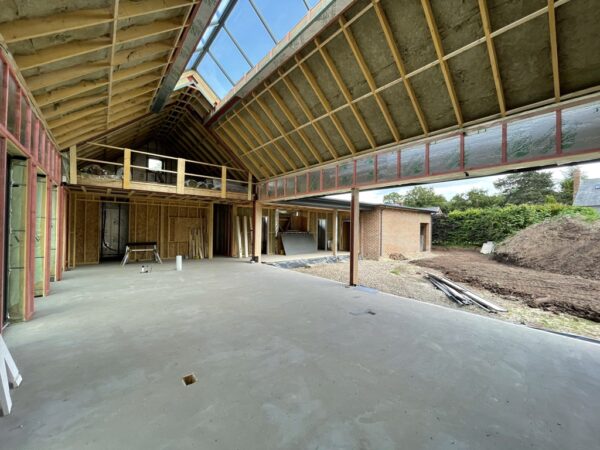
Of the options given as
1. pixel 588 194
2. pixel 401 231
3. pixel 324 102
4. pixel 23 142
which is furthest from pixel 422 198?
pixel 23 142

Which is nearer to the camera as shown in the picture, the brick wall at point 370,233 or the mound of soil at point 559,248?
the mound of soil at point 559,248

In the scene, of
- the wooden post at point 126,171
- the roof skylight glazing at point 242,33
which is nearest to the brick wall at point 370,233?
the roof skylight glazing at point 242,33

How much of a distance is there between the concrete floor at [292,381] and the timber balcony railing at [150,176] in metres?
4.81

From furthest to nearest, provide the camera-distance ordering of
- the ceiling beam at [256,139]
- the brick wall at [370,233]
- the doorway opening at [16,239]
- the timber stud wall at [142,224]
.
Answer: the brick wall at [370,233]
the timber stud wall at [142,224]
the ceiling beam at [256,139]
the doorway opening at [16,239]

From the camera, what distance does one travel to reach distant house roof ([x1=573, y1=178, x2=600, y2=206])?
16.7 m

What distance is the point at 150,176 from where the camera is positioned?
13.2 meters

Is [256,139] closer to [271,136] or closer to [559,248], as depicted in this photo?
[271,136]

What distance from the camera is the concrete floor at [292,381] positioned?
1898 mm

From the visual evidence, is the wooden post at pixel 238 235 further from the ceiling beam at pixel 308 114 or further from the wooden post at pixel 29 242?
the wooden post at pixel 29 242

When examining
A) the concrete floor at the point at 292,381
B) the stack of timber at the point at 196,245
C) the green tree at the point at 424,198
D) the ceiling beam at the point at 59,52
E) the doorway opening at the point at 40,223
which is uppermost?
the green tree at the point at 424,198

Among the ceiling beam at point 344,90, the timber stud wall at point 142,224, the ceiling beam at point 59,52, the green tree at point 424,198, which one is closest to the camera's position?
the ceiling beam at point 59,52

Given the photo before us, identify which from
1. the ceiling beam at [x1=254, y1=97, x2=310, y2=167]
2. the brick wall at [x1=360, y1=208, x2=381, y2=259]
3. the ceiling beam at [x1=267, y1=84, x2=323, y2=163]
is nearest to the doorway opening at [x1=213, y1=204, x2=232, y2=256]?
the ceiling beam at [x1=254, y1=97, x2=310, y2=167]

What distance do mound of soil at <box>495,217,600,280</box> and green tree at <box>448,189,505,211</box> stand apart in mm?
14620

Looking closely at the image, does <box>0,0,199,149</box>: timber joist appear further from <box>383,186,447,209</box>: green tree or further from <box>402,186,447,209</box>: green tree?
<box>402,186,447,209</box>: green tree
